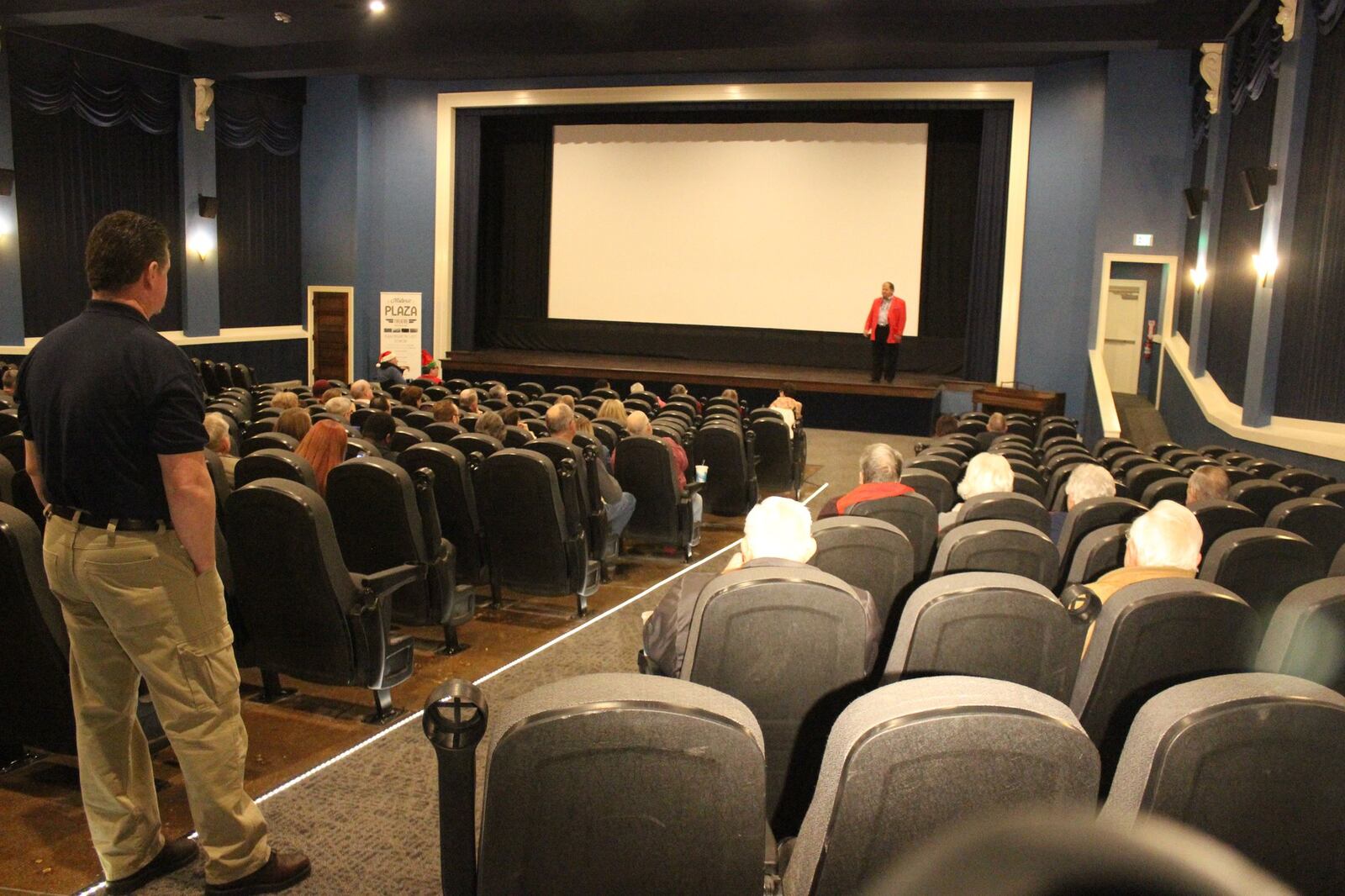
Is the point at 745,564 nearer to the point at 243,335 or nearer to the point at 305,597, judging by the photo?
the point at 305,597

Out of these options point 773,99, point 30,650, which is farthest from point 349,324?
point 30,650

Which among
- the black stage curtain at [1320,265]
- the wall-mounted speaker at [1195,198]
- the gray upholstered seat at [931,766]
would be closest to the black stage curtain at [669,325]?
the wall-mounted speaker at [1195,198]

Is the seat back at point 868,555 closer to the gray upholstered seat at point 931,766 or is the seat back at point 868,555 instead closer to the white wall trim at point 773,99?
the gray upholstered seat at point 931,766

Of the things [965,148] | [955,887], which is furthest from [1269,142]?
[955,887]

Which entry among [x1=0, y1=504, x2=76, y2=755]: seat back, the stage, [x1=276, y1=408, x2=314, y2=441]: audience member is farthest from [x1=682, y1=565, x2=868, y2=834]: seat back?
the stage

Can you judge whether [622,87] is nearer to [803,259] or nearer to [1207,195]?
[803,259]

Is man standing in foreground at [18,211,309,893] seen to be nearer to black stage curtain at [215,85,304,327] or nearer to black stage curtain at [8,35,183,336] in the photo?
black stage curtain at [8,35,183,336]

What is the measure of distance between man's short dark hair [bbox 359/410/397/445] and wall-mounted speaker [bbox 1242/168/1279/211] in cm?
737

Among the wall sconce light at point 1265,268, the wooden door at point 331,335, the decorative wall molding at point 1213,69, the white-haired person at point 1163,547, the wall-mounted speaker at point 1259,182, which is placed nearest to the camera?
the white-haired person at point 1163,547

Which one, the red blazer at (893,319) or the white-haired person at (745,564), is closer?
the white-haired person at (745,564)

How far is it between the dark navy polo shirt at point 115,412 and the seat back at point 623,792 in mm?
1192

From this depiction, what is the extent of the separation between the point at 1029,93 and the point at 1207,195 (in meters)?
3.08

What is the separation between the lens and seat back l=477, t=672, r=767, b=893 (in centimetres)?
151

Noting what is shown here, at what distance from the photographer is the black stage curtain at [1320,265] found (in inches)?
328
